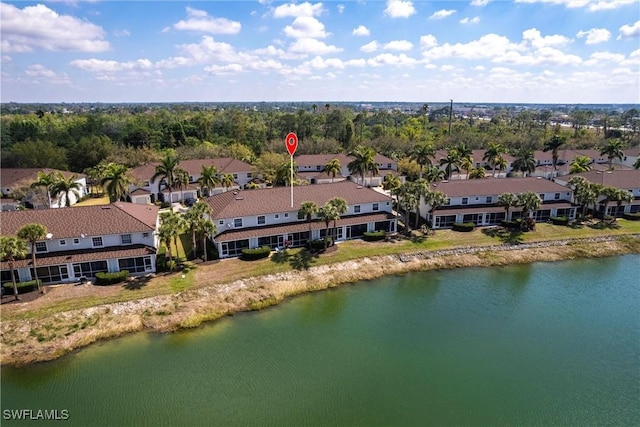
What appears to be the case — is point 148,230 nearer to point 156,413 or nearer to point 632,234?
point 156,413

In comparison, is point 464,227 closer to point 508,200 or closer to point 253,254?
point 508,200

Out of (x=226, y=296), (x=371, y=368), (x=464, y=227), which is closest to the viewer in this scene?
(x=371, y=368)

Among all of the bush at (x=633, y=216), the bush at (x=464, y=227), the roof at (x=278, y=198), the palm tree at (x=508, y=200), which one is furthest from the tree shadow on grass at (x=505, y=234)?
the bush at (x=633, y=216)

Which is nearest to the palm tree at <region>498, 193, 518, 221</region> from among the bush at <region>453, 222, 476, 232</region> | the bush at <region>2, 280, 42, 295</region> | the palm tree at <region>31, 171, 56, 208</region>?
the bush at <region>453, 222, 476, 232</region>

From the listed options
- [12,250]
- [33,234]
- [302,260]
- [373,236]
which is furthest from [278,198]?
[12,250]

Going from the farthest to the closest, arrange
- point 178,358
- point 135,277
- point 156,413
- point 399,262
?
A: 1. point 399,262
2. point 135,277
3. point 178,358
4. point 156,413

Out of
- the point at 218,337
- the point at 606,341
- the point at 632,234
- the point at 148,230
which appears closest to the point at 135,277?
the point at 148,230

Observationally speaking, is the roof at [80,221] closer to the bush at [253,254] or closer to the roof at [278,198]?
the roof at [278,198]
